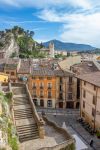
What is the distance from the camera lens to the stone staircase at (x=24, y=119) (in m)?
26.8

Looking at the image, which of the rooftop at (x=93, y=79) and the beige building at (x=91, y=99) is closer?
the rooftop at (x=93, y=79)

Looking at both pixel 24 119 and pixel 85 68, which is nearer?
pixel 24 119

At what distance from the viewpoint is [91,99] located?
159 ft

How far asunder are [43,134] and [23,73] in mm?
44330

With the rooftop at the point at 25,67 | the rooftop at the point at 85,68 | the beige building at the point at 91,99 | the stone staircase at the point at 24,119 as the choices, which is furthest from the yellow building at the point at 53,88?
the stone staircase at the point at 24,119

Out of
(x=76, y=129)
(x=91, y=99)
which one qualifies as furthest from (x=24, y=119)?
(x=91, y=99)

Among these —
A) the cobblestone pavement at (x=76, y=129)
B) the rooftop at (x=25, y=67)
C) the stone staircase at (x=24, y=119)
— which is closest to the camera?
the stone staircase at (x=24, y=119)

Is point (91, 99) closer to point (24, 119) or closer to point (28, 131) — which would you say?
point (24, 119)

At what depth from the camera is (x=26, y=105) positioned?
32.6m

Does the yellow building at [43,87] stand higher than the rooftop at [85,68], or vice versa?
the rooftop at [85,68]

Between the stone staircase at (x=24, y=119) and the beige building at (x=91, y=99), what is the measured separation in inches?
579

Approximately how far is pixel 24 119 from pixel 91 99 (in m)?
21.8

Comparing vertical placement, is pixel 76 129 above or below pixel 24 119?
below

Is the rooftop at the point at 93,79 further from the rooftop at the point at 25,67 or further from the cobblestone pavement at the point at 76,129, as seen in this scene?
the rooftop at the point at 25,67
